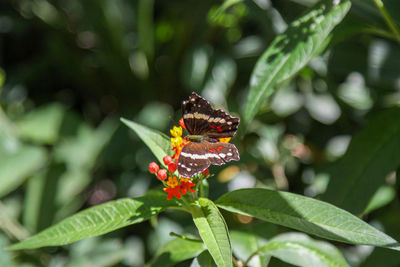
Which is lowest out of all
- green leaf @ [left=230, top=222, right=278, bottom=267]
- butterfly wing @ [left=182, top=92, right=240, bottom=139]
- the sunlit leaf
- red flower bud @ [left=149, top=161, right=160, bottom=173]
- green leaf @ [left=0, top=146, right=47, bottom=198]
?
green leaf @ [left=230, top=222, right=278, bottom=267]

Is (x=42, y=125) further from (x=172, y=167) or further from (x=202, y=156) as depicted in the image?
(x=202, y=156)

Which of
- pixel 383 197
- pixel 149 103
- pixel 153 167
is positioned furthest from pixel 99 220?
pixel 149 103

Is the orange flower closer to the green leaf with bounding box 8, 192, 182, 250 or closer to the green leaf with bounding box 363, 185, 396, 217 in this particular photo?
the green leaf with bounding box 8, 192, 182, 250

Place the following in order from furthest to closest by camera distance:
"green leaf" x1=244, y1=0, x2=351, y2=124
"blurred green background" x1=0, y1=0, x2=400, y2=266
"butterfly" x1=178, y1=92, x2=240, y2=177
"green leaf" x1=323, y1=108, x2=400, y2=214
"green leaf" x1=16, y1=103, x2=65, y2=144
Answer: "green leaf" x1=16, y1=103, x2=65, y2=144 → "blurred green background" x1=0, y1=0, x2=400, y2=266 → "green leaf" x1=323, y1=108, x2=400, y2=214 → "green leaf" x1=244, y1=0, x2=351, y2=124 → "butterfly" x1=178, y1=92, x2=240, y2=177

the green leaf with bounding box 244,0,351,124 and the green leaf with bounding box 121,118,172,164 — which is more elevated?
the green leaf with bounding box 244,0,351,124

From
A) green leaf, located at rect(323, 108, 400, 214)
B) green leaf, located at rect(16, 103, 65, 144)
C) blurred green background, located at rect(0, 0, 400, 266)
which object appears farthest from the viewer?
green leaf, located at rect(16, 103, 65, 144)

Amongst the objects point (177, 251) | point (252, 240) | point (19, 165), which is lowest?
point (252, 240)

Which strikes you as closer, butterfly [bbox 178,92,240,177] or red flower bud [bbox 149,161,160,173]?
butterfly [bbox 178,92,240,177]

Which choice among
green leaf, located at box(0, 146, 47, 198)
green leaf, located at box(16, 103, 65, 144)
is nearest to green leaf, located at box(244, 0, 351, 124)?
green leaf, located at box(0, 146, 47, 198)
